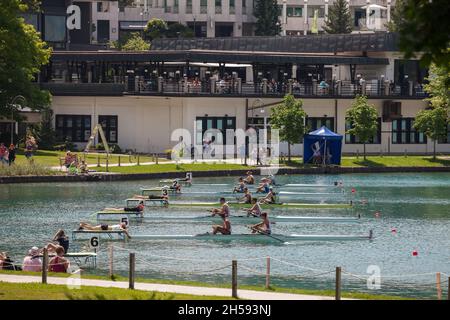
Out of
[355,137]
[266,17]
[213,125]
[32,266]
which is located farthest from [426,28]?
[266,17]

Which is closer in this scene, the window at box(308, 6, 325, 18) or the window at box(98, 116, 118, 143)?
the window at box(98, 116, 118, 143)

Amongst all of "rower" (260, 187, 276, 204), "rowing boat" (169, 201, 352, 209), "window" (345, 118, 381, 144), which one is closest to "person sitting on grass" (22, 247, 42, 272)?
"rowing boat" (169, 201, 352, 209)

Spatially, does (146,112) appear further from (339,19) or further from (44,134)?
(339,19)

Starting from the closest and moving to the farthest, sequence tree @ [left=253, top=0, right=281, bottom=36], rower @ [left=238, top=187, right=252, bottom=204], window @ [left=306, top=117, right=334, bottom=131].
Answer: rower @ [left=238, top=187, right=252, bottom=204]
window @ [left=306, top=117, right=334, bottom=131]
tree @ [left=253, top=0, right=281, bottom=36]

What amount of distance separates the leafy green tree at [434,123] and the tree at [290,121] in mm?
9888

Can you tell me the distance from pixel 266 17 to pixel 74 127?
6423 centimetres

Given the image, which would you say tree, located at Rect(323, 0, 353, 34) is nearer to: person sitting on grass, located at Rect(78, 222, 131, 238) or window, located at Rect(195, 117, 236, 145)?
window, located at Rect(195, 117, 236, 145)

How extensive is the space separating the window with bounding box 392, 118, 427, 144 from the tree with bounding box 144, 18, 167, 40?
186 feet

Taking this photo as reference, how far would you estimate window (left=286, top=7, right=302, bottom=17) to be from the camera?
176 m

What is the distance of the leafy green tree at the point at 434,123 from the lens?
101 m

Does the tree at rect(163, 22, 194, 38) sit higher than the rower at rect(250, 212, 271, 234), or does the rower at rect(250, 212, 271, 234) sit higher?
the tree at rect(163, 22, 194, 38)

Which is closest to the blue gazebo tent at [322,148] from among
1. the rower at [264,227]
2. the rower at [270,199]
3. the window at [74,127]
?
the window at [74,127]

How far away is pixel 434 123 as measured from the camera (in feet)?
332
